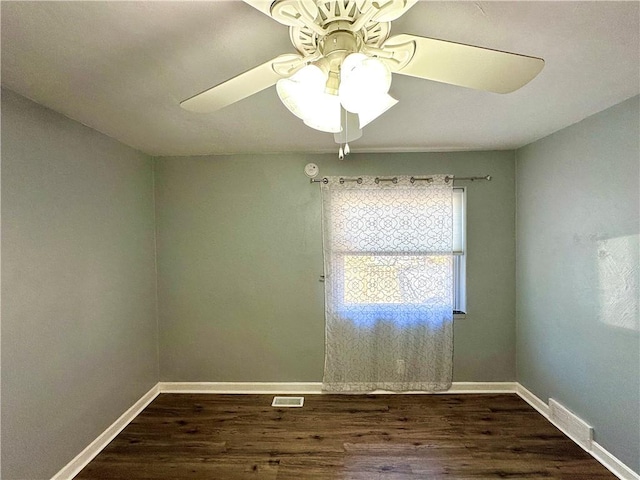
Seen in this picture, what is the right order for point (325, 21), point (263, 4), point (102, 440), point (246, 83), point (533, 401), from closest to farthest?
1. point (263, 4)
2. point (325, 21)
3. point (246, 83)
4. point (102, 440)
5. point (533, 401)

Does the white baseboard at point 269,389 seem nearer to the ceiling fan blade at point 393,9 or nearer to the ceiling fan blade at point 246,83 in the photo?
the ceiling fan blade at point 246,83

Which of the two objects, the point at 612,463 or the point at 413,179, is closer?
the point at 612,463

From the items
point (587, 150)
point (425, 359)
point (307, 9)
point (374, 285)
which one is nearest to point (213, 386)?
point (374, 285)

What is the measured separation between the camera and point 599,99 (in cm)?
186

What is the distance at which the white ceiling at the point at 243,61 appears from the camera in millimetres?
1101

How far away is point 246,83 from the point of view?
1.10 metres

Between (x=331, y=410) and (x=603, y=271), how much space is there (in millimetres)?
2205

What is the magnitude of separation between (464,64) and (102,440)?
3.07 m

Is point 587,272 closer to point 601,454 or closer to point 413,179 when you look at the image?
point 601,454

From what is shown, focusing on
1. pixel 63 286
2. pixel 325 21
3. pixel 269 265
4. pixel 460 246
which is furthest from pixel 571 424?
pixel 63 286

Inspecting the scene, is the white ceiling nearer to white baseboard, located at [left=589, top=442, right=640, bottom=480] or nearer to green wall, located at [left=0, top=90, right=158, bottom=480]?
green wall, located at [left=0, top=90, right=158, bottom=480]

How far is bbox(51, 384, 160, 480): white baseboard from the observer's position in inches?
79.1

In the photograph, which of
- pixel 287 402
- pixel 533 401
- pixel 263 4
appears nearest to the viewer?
pixel 263 4

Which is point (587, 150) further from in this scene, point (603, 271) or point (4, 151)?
point (4, 151)
